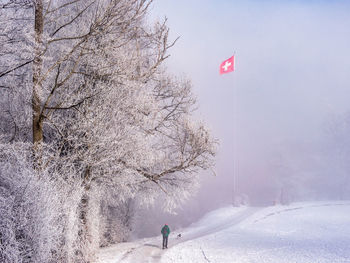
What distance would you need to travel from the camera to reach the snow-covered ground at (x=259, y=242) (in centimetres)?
1410

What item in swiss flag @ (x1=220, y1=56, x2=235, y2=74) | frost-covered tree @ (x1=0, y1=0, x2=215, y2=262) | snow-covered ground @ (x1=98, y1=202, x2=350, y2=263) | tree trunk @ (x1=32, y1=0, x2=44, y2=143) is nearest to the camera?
frost-covered tree @ (x1=0, y1=0, x2=215, y2=262)

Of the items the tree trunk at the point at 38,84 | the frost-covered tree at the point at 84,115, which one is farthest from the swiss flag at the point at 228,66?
the tree trunk at the point at 38,84

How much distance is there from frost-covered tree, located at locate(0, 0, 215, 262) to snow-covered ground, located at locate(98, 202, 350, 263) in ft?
7.80

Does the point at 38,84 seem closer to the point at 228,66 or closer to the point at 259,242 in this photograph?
the point at 259,242

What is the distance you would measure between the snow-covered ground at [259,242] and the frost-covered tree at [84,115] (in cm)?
238

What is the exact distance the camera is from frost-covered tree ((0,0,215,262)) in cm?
880

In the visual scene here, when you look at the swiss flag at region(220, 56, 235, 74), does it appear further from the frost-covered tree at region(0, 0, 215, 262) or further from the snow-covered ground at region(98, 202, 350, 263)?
the snow-covered ground at region(98, 202, 350, 263)

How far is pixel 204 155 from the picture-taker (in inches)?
563

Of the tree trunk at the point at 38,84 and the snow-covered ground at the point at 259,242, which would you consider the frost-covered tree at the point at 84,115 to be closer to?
the tree trunk at the point at 38,84

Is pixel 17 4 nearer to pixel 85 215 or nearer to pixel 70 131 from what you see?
pixel 70 131

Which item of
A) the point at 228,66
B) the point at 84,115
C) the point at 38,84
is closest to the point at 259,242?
the point at 228,66

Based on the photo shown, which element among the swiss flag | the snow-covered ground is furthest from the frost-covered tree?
the swiss flag

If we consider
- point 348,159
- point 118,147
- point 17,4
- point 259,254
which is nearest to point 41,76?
point 17,4

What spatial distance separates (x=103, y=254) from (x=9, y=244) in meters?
8.18
